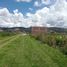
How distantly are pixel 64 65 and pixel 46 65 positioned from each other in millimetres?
1456

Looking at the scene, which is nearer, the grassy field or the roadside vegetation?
the grassy field

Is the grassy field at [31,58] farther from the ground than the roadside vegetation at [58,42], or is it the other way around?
the grassy field at [31,58]

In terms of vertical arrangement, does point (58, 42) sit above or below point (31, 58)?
below

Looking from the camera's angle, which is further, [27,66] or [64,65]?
[64,65]

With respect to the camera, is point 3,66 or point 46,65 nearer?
point 3,66

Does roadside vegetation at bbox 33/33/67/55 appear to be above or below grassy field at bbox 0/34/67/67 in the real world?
below

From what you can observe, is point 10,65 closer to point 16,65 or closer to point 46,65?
point 16,65

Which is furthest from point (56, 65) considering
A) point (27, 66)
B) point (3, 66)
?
point (3, 66)

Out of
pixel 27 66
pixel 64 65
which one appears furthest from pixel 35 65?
pixel 64 65

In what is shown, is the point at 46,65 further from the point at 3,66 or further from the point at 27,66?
the point at 3,66

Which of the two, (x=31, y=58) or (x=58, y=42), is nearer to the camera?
(x=31, y=58)

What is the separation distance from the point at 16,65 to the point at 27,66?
0.93 meters

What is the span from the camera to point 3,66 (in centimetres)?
1803

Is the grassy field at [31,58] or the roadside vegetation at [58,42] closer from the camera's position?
the grassy field at [31,58]
